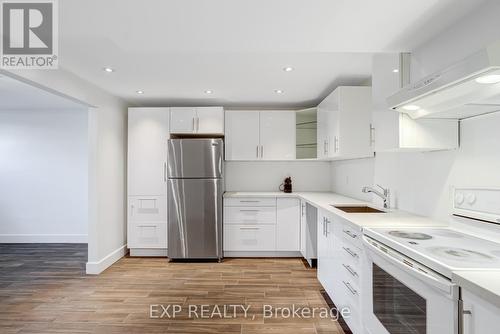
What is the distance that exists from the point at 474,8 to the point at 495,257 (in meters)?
1.31

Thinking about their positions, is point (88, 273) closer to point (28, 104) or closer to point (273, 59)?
point (28, 104)

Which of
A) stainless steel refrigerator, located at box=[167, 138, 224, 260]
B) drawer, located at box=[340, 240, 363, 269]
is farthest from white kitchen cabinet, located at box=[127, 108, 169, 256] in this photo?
drawer, located at box=[340, 240, 363, 269]

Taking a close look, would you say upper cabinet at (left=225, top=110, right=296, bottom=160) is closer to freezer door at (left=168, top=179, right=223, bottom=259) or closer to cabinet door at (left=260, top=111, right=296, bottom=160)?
cabinet door at (left=260, top=111, right=296, bottom=160)

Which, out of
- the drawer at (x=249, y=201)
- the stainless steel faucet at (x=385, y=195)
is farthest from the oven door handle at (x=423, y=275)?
the drawer at (x=249, y=201)

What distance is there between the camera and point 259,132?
4184mm

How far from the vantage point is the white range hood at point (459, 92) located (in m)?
1.04

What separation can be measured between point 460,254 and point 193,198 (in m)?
3.11

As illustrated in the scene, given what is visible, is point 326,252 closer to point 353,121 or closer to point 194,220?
point 353,121

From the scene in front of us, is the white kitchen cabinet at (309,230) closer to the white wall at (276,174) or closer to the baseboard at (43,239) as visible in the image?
the white wall at (276,174)

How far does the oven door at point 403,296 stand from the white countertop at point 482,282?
0.05 meters

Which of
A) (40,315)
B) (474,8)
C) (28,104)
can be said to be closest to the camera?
(474,8)

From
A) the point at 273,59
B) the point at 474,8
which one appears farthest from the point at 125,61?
the point at 474,8

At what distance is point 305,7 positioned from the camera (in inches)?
61.5

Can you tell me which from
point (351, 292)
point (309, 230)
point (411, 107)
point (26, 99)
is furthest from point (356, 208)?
point (26, 99)
